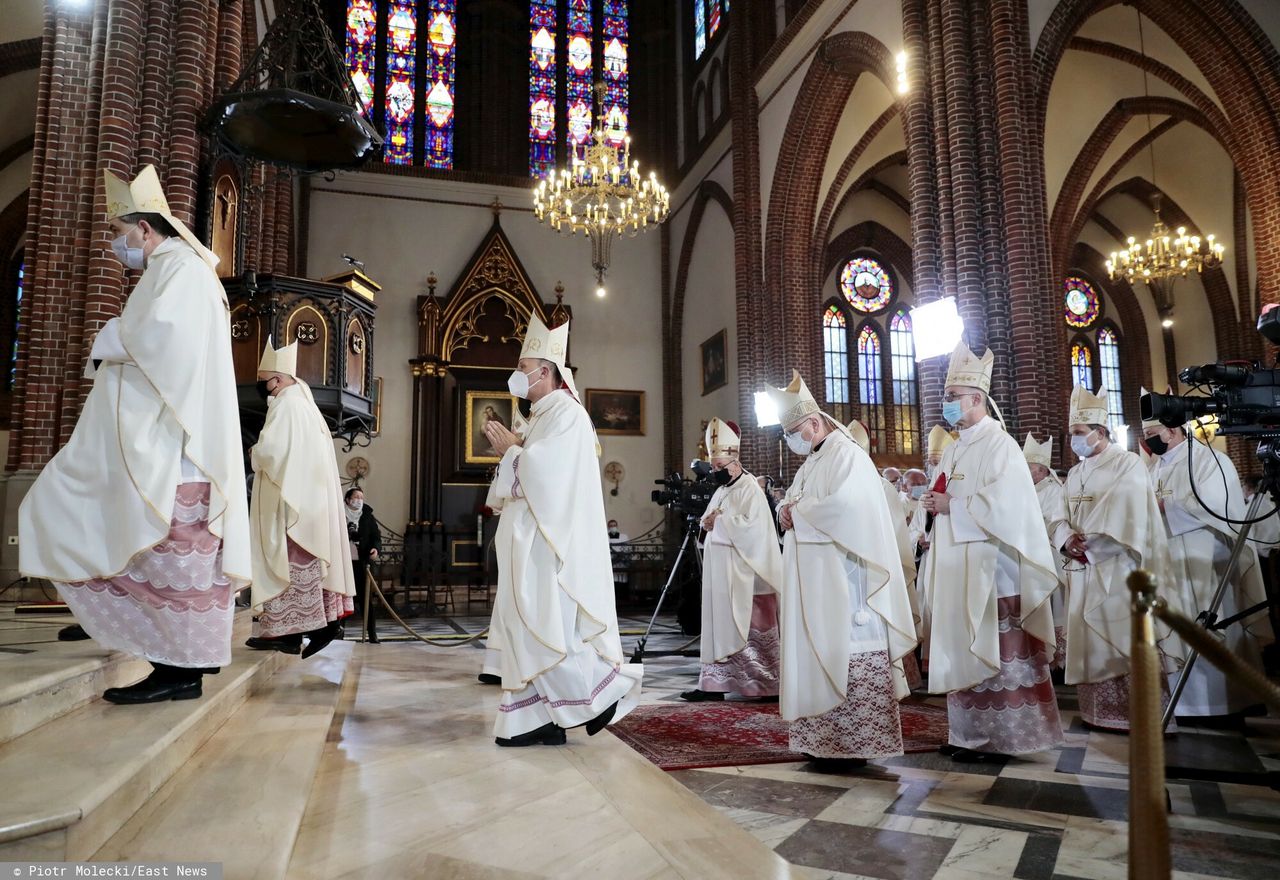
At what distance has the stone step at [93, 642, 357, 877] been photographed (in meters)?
2.08

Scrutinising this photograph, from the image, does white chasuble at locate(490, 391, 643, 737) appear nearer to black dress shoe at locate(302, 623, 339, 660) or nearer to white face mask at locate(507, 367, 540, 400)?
white face mask at locate(507, 367, 540, 400)

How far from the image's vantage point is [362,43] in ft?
57.1

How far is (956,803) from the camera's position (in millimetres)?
3363

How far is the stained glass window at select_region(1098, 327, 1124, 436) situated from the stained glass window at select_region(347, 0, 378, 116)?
16.5 meters

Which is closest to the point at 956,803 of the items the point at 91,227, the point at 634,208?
the point at 91,227

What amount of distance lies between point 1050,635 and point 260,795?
3494 millimetres

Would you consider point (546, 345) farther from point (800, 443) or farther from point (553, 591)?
point (800, 443)

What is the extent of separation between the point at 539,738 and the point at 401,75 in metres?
17.1

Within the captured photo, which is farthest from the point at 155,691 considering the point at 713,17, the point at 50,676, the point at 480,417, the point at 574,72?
the point at 574,72

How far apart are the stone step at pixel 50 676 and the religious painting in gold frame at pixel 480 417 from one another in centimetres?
1176

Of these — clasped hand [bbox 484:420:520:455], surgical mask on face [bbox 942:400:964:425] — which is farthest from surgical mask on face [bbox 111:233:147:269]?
surgical mask on face [bbox 942:400:964:425]

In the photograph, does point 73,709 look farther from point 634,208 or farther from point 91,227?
point 634,208

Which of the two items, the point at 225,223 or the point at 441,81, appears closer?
the point at 225,223

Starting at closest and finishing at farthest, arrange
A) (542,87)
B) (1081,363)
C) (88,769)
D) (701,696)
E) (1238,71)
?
1. (88,769)
2. (701,696)
3. (1238,71)
4. (542,87)
5. (1081,363)
